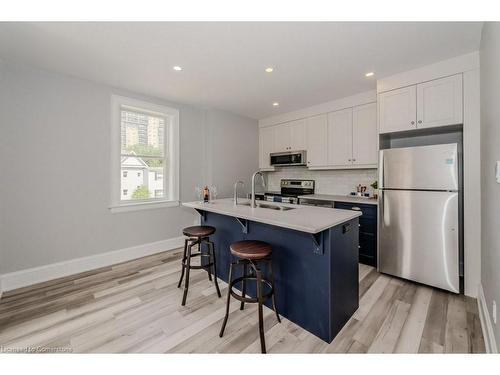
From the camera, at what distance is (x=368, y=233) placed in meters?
3.02

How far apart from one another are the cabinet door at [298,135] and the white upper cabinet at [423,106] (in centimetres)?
148

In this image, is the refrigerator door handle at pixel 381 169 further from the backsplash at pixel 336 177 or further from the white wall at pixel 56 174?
the white wall at pixel 56 174

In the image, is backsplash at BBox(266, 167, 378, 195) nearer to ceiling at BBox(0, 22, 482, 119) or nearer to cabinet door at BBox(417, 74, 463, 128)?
cabinet door at BBox(417, 74, 463, 128)

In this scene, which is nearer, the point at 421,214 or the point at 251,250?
the point at 251,250

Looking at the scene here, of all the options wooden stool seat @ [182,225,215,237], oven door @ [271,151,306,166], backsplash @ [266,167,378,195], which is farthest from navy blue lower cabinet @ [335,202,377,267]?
wooden stool seat @ [182,225,215,237]

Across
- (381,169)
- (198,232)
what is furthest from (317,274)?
(381,169)

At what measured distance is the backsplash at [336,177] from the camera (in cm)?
366

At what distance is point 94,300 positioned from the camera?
7.29 ft

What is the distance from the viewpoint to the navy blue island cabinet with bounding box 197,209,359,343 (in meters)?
1.66

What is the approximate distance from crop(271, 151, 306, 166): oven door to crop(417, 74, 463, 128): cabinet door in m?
1.90

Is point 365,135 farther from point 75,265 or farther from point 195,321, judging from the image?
point 75,265

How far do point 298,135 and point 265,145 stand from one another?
0.88 meters
